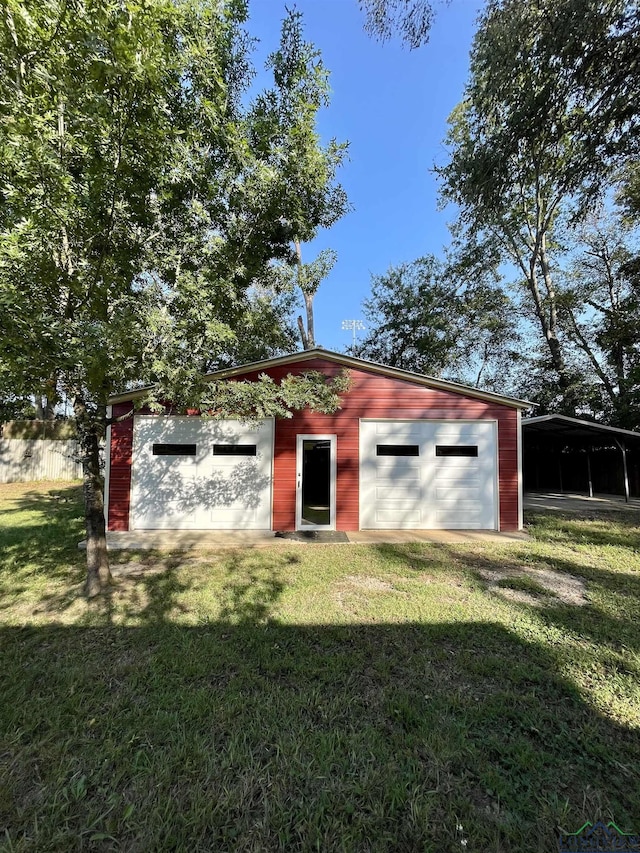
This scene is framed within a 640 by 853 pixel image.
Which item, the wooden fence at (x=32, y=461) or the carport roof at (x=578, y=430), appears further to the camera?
the wooden fence at (x=32, y=461)

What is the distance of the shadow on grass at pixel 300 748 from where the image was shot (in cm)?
165

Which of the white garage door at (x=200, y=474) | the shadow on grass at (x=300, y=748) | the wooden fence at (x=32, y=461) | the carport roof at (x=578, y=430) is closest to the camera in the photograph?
the shadow on grass at (x=300, y=748)

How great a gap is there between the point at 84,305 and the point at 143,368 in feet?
2.78

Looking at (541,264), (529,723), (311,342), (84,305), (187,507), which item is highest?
(541,264)

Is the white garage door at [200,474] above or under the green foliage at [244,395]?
under

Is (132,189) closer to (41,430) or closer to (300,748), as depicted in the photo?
(300,748)

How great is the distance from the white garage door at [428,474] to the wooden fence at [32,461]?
41.9 ft

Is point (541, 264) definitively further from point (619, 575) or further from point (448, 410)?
point (619, 575)

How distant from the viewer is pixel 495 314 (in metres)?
17.7

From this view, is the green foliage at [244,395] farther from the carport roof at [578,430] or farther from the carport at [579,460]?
the carport at [579,460]

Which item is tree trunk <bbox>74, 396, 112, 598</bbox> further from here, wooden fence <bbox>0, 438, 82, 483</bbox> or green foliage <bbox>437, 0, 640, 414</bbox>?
wooden fence <bbox>0, 438, 82, 483</bbox>

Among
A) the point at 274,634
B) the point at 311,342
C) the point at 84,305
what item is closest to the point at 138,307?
the point at 84,305

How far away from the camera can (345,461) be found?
768 cm

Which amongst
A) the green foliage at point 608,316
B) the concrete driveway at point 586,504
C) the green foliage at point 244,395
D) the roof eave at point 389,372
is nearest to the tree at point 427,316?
the green foliage at point 608,316
